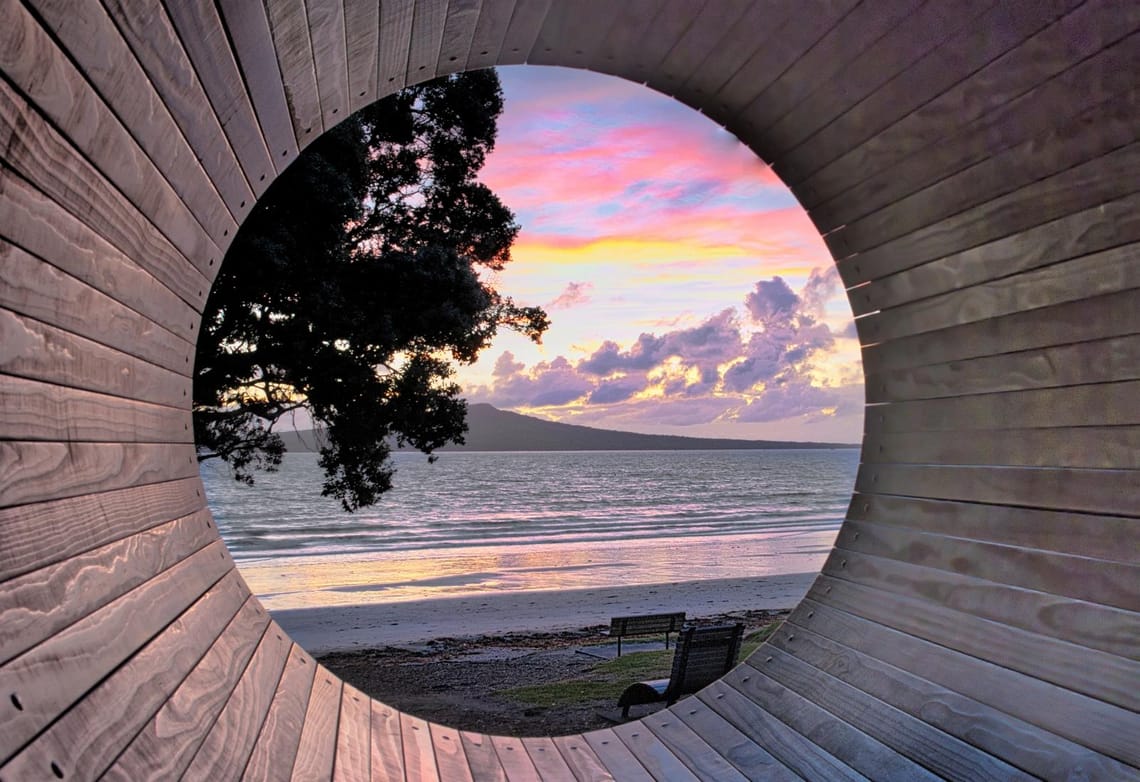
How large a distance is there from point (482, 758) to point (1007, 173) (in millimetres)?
2562

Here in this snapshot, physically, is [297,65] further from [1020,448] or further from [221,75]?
[1020,448]

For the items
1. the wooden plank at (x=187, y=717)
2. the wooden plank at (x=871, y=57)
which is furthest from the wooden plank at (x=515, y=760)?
the wooden plank at (x=871, y=57)

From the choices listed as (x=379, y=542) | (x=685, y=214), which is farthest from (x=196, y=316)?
(x=685, y=214)

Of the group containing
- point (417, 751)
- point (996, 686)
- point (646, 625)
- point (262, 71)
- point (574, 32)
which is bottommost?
point (646, 625)

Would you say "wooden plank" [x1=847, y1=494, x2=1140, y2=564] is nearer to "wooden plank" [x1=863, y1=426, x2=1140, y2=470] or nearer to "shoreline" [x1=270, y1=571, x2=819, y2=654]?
"wooden plank" [x1=863, y1=426, x2=1140, y2=470]

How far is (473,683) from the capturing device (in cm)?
1094

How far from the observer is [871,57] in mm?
3104

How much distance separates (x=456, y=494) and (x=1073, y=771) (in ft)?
169

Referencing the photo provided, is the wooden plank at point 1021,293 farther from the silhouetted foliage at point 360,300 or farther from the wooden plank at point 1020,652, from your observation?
the silhouetted foliage at point 360,300

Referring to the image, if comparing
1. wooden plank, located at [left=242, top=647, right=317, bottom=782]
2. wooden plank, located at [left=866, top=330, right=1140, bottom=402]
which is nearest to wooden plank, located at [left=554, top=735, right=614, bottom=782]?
wooden plank, located at [left=242, top=647, right=317, bottom=782]

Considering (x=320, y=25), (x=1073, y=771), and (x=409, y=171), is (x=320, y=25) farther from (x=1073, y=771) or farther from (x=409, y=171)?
(x=409, y=171)

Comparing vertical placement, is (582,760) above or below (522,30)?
below

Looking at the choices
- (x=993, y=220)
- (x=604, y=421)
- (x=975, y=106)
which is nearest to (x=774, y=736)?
(x=993, y=220)

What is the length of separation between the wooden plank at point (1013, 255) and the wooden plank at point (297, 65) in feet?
6.99
